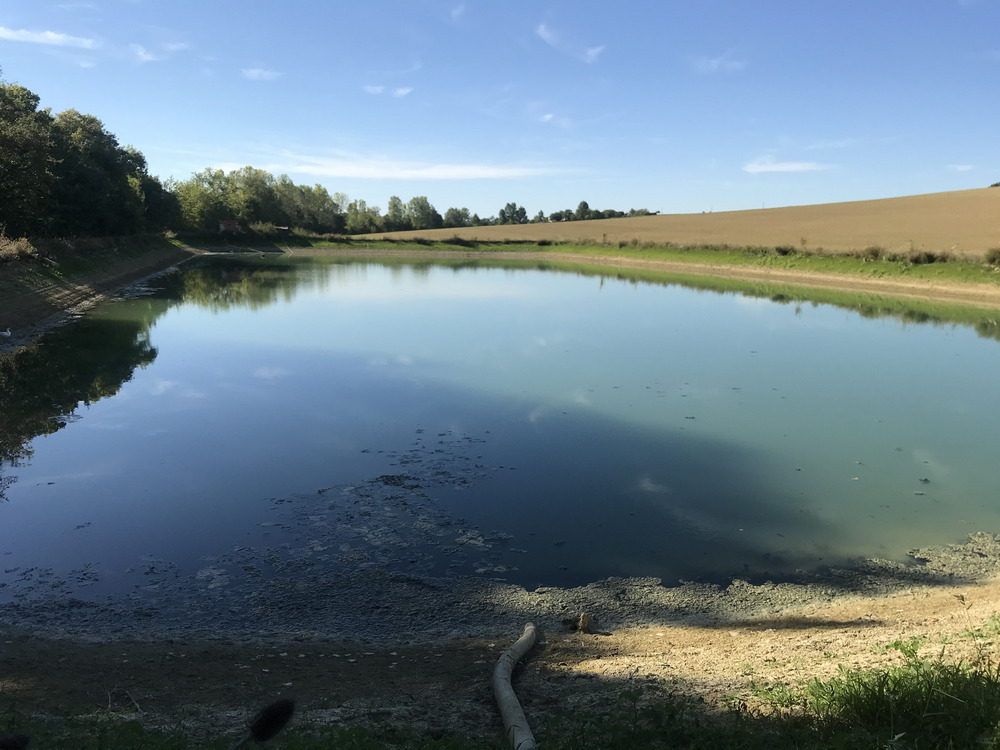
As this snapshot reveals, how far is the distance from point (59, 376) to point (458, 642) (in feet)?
46.8

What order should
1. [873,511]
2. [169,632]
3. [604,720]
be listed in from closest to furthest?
[604,720]
[169,632]
[873,511]

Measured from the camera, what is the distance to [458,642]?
6.03 m

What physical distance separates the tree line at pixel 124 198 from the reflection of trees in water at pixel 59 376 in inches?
527

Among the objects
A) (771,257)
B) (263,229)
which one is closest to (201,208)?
(263,229)

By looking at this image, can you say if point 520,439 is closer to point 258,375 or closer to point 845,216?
point 258,375

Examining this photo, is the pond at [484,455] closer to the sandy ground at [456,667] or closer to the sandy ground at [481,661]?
the sandy ground at [481,661]

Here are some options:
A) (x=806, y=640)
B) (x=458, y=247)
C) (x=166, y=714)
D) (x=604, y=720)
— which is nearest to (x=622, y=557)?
(x=806, y=640)

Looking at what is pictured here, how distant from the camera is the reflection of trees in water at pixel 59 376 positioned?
1202cm

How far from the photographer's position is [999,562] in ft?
25.4

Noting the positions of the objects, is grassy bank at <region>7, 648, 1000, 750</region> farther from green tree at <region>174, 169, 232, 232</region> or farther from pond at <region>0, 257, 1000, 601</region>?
green tree at <region>174, 169, 232, 232</region>

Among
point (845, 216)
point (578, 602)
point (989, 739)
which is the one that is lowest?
point (578, 602)

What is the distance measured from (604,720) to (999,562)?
237 inches

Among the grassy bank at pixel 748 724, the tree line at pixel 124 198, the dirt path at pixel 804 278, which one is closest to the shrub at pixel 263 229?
the tree line at pixel 124 198

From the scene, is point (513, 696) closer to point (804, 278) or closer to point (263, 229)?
point (804, 278)
